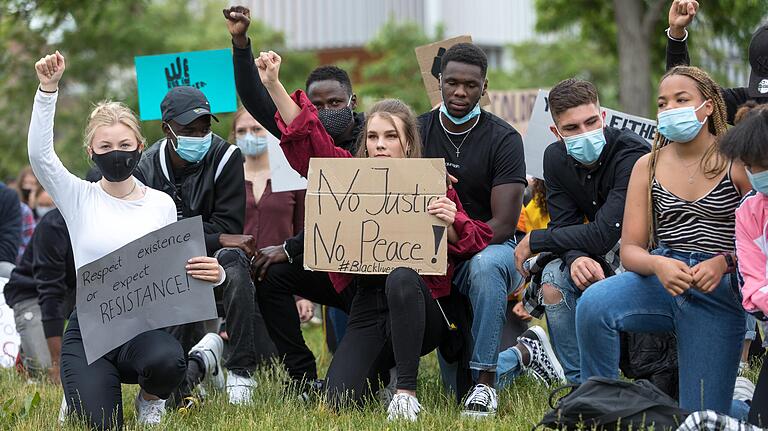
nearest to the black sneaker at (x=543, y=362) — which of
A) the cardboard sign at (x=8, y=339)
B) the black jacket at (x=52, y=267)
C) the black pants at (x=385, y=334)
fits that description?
the black pants at (x=385, y=334)

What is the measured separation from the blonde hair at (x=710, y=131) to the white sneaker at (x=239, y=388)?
2.55 meters

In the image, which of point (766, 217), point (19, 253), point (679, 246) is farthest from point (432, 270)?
point (19, 253)

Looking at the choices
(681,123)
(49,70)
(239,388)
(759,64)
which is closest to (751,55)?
(759,64)

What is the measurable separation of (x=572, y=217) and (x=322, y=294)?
5.28ft

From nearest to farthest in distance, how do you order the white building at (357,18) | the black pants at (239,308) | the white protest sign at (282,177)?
the black pants at (239,308)
the white protest sign at (282,177)
the white building at (357,18)

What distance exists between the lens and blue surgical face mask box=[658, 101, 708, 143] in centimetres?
550

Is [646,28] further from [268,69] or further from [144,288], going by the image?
[144,288]

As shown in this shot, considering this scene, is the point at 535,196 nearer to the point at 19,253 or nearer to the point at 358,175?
the point at 358,175

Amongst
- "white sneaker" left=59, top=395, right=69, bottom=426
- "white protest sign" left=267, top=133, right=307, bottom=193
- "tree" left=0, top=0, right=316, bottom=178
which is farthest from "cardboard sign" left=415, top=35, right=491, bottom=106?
"tree" left=0, top=0, right=316, bottom=178

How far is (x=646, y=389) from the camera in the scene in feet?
16.9

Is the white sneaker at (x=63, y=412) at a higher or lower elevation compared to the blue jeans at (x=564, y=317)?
lower

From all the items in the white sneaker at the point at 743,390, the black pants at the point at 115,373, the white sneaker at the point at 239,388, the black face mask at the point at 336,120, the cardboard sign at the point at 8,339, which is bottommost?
the cardboard sign at the point at 8,339

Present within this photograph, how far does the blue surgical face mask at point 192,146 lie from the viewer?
23.0 feet

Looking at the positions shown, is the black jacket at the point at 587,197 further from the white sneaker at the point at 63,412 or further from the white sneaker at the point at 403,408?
the white sneaker at the point at 63,412
